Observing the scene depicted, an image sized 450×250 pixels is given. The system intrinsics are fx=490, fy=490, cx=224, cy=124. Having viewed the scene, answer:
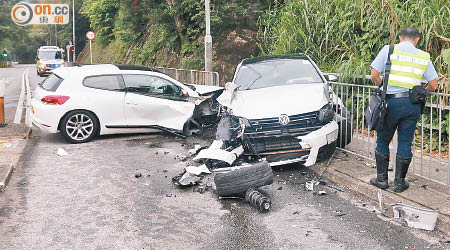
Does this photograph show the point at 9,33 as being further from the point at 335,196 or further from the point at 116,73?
the point at 335,196

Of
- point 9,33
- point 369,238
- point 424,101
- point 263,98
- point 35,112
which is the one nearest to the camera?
point 369,238

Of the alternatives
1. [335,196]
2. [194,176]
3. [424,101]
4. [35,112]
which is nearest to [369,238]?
[335,196]

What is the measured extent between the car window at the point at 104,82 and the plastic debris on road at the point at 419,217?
22.2 ft

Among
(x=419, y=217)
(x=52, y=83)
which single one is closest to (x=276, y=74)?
(x=419, y=217)

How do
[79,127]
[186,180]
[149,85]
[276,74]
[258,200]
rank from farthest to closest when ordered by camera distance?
1. [149,85]
2. [79,127]
3. [276,74]
4. [186,180]
5. [258,200]

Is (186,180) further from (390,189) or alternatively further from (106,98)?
(106,98)

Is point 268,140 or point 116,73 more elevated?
point 116,73

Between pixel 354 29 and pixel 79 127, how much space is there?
635 cm

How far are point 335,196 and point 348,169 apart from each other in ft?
3.13

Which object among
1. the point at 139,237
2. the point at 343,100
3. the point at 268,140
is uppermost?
the point at 343,100

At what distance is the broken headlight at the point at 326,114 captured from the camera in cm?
718

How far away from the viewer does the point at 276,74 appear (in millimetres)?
8508

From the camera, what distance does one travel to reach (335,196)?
6.00m

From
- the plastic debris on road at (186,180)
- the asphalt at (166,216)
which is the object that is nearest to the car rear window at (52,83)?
the asphalt at (166,216)
